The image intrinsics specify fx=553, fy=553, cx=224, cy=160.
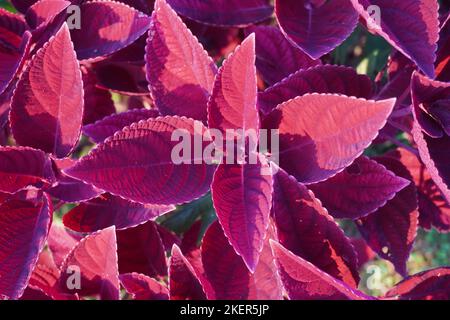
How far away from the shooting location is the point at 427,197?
44.4 inches

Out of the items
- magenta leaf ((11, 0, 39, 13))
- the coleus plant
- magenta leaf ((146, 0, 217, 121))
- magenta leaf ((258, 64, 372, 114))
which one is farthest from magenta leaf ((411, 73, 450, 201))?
magenta leaf ((11, 0, 39, 13))

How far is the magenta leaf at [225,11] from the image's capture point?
92cm

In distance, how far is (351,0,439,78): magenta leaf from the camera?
797mm

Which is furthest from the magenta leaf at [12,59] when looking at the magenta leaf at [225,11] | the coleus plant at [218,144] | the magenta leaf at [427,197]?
Answer: the magenta leaf at [427,197]

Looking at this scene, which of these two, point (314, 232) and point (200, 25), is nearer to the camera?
point (314, 232)

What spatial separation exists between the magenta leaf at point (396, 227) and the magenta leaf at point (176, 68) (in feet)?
1.32

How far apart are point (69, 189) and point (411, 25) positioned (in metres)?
0.58

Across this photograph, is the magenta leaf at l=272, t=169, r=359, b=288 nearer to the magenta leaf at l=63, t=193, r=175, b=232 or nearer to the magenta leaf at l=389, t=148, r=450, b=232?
the magenta leaf at l=63, t=193, r=175, b=232

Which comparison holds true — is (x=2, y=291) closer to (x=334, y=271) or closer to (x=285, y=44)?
(x=334, y=271)

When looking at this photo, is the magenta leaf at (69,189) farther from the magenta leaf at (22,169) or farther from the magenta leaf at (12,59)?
the magenta leaf at (12,59)

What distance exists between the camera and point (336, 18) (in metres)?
0.92

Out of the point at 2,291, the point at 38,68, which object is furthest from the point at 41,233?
the point at 38,68

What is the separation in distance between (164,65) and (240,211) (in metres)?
0.25

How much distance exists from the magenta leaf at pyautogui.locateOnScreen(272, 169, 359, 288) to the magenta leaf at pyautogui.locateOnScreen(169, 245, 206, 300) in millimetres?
148
